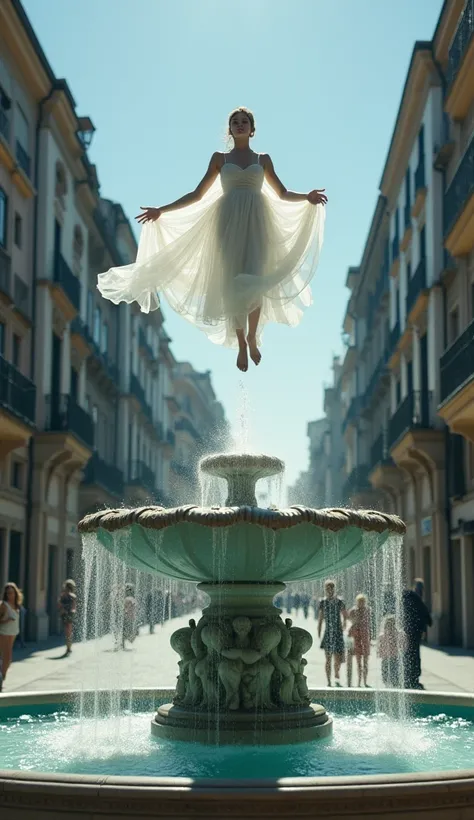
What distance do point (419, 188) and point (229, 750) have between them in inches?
973

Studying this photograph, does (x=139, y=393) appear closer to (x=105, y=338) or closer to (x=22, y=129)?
(x=105, y=338)

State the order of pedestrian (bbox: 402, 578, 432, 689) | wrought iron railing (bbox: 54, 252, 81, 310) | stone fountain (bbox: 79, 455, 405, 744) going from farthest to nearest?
wrought iron railing (bbox: 54, 252, 81, 310) → pedestrian (bbox: 402, 578, 432, 689) → stone fountain (bbox: 79, 455, 405, 744)

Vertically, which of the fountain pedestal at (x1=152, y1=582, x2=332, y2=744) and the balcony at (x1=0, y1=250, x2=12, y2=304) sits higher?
the balcony at (x1=0, y1=250, x2=12, y2=304)

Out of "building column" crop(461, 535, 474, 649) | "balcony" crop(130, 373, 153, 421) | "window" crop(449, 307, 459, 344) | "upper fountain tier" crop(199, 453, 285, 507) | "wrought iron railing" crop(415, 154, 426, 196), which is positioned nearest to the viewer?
"upper fountain tier" crop(199, 453, 285, 507)

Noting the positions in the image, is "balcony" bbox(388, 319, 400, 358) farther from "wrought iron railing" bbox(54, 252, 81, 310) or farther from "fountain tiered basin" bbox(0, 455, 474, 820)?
"fountain tiered basin" bbox(0, 455, 474, 820)

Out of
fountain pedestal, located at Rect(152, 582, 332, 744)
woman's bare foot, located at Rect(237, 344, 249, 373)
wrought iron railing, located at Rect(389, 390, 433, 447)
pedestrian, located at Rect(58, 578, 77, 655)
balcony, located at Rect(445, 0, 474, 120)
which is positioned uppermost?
balcony, located at Rect(445, 0, 474, 120)

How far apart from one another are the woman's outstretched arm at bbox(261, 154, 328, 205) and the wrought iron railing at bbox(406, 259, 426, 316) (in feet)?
67.7

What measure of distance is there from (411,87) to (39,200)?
10.7 metres

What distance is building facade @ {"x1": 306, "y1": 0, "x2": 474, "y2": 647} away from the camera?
2373cm

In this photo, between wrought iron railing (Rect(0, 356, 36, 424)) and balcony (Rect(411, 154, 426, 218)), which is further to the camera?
balcony (Rect(411, 154, 426, 218))

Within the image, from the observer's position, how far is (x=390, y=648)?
44.0 ft

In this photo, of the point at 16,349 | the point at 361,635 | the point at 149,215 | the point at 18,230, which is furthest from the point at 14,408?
the point at 149,215

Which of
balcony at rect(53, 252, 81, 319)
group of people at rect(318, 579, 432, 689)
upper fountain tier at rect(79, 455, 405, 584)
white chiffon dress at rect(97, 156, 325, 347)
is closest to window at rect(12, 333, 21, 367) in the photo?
balcony at rect(53, 252, 81, 319)

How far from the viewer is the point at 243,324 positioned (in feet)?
24.8
